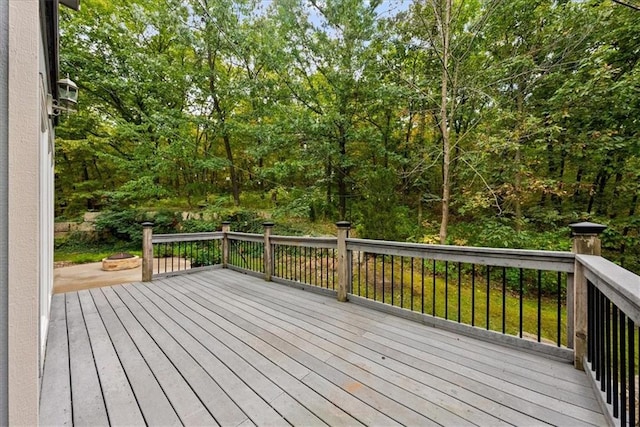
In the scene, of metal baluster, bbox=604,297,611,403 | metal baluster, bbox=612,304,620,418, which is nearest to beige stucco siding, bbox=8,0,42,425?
metal baluster, bbox=612,304,620,418

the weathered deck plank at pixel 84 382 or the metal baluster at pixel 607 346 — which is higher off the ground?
the metal baluster at pixel 607 346

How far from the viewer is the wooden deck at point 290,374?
1.51 meters

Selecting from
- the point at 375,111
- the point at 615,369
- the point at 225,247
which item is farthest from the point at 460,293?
the point at 375,111

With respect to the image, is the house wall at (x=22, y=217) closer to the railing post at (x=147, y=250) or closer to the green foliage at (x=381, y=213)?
the railing post at (x=147, y=250)

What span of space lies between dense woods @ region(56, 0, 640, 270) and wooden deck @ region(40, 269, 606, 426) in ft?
12.0

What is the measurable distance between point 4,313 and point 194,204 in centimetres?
925

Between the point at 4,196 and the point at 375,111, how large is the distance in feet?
27.1

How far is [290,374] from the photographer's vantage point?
189 cm

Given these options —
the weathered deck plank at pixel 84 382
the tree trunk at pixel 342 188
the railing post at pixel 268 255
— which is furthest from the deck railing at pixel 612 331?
the tree trunk at pixel 342 188

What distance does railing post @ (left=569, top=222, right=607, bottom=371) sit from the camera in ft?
6.07

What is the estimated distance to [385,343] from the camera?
2330 mm

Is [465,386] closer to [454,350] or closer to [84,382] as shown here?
[454,350]

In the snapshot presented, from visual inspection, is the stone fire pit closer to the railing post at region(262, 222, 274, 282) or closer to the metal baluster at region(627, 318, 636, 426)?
the railing post at region(262, 222, 274, 282)

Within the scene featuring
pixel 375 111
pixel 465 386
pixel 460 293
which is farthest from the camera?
pixel 375 111
